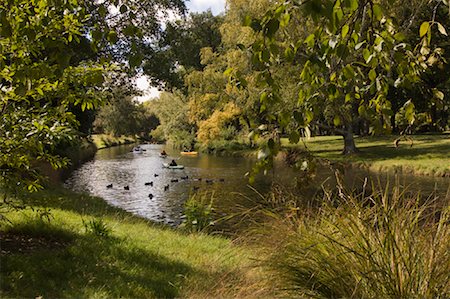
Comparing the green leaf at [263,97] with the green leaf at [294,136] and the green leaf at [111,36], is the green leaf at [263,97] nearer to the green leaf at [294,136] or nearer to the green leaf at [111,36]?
the green leaf at [294,136]

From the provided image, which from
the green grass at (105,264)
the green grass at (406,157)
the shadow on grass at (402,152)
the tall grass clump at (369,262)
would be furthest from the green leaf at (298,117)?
the shadow on grass at (402,152)

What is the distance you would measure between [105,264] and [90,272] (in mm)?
509

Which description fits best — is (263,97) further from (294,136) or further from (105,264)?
(105,264)

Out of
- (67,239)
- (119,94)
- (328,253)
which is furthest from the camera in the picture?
(119,94)

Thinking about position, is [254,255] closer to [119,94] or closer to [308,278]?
[308,278]

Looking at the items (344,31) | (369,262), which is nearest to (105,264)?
(369,262)

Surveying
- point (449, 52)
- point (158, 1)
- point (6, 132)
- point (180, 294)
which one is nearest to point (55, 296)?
point (180, 294)

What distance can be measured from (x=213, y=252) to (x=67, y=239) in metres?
2.82

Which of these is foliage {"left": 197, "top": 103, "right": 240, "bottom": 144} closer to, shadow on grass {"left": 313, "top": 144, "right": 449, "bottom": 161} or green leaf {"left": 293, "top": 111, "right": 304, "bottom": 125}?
shadow on grass {"left": 313, "top": 144, "right": 449, "bottom": 161}

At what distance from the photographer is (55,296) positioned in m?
5.01

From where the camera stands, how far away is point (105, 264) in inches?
256

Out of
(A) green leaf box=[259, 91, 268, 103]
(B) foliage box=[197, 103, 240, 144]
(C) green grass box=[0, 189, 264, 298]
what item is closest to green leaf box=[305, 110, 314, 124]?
(A) green leaf box=[259, 91, 268, 103]

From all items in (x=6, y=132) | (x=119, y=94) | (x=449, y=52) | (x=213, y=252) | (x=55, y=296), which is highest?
(x=449, y=52)

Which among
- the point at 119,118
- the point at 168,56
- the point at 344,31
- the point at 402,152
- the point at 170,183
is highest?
the point at 119,118
